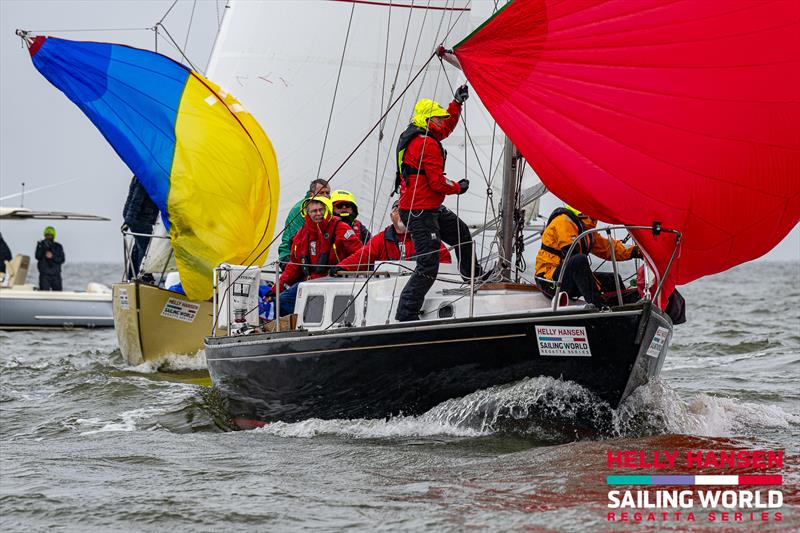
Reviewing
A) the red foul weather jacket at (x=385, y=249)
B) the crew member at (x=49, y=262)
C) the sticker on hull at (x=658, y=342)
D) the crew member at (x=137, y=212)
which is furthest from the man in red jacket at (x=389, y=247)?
the crew member at (x=49, y=262)

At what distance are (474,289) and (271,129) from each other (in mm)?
7019

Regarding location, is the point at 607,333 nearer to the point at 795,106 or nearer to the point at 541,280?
the point at 541,280

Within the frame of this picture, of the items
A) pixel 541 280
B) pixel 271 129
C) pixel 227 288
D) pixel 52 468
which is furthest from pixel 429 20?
pixel 52 468

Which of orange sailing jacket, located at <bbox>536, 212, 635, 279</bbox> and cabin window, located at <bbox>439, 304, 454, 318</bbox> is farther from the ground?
orange sailing jacket, located at <bbox>536, 212, 635, 279</bbox>

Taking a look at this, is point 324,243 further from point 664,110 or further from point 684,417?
point 664,110

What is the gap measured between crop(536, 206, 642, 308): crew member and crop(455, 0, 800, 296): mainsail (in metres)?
0.53

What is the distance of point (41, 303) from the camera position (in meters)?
17.8

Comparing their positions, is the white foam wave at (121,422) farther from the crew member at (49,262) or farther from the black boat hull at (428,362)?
the crew member at (49,262)

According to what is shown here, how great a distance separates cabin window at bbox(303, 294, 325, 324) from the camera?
26.3 ft

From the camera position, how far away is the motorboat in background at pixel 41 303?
17594 millimetres

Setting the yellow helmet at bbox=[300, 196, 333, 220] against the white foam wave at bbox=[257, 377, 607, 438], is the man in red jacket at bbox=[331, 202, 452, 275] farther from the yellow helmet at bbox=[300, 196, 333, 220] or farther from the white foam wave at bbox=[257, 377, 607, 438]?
the white foam wave at bbox=[257, 377, 607, 438]

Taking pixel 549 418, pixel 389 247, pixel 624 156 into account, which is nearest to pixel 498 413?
pixel 549 418

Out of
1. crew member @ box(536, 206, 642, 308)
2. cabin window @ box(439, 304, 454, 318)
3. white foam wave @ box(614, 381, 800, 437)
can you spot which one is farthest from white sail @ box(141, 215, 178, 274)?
white foam wave @ box(614, 381, 800, 437)

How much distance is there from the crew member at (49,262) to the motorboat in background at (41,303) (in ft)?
0.91
